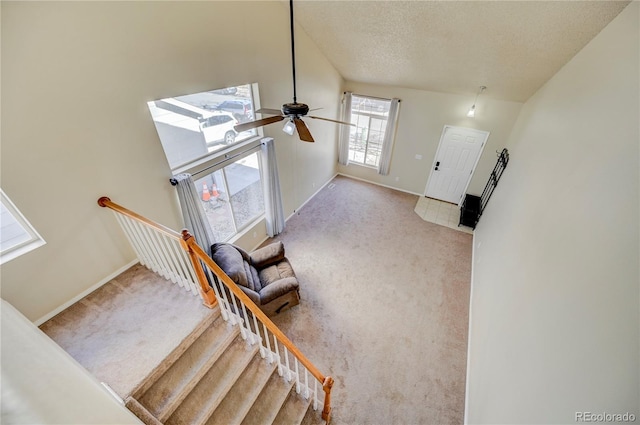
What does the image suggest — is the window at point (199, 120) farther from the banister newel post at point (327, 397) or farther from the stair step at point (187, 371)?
the banister newel post at point (327, 397)

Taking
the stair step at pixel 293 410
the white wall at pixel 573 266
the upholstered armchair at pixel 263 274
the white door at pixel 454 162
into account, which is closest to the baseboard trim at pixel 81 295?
the upholstered armchair at pixel 263 274

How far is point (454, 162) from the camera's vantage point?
20.8ft

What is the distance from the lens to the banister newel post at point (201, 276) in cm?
214

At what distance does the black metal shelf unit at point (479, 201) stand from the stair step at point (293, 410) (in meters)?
5.03

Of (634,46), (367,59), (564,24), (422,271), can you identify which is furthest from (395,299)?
(367,59)

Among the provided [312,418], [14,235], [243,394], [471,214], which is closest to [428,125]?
[471,214]

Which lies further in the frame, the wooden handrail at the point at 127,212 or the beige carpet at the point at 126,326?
the wooden handrail at the point at 127,212

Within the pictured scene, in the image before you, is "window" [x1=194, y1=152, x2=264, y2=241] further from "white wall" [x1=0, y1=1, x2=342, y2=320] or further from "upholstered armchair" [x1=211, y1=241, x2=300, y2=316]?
"white wall" [x1=0, y1=1, x2=342, y2=320]

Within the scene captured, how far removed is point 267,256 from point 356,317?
1.69 meters

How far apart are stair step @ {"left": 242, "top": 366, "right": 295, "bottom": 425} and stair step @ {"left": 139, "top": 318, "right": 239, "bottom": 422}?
0.60m

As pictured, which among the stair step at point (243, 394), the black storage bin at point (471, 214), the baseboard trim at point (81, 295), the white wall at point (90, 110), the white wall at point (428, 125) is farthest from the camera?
the black storage bin at point (471, 214)

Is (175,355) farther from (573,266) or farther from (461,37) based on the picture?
(461,37)

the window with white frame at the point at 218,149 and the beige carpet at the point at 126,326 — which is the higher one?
the window with white frame at the point at 218,149

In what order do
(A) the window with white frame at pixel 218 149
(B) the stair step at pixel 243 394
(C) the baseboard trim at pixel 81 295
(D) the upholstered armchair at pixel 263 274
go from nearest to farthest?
1. (B) the stair step at pixel 243 394
2. (C) the baseboard trim at pixel 81 295
3. (A) the window with white frame at pixel 218 149
4. (D) the upholstered armchair at pixel 263 274
